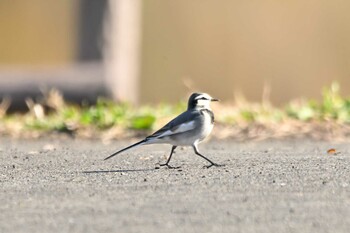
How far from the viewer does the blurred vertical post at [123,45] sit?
604 inches

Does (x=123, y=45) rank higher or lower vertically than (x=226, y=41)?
higher

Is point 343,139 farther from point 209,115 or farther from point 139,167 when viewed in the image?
point 139,167

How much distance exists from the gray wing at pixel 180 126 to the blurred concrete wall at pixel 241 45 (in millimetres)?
8127

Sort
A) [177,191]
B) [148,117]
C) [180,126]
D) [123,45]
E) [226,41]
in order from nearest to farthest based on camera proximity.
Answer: [177,191] < [180,126] < [148,117] < [123,45] < [226,41]

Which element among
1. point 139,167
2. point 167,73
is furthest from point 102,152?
point 167,73

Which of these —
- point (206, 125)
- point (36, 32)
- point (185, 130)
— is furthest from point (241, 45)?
point (185, 130)

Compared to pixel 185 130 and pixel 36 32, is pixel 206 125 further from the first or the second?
pixel 36 32

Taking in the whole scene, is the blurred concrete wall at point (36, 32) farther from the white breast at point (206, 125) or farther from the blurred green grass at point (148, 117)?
the white breast at point (206, 125)

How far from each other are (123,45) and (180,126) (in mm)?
7571

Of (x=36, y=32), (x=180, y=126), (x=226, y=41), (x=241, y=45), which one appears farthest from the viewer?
(x=36, y=32)

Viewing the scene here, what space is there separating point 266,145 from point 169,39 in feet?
24.4

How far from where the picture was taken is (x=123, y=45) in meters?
16.1

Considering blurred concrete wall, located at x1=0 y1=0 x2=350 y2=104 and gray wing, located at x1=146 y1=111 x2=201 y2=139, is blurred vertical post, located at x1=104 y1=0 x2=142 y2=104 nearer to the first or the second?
blurred concrete wall, located at x1=0 y1=0 x2=350 y2=104

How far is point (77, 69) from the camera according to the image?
15086 millimetres
